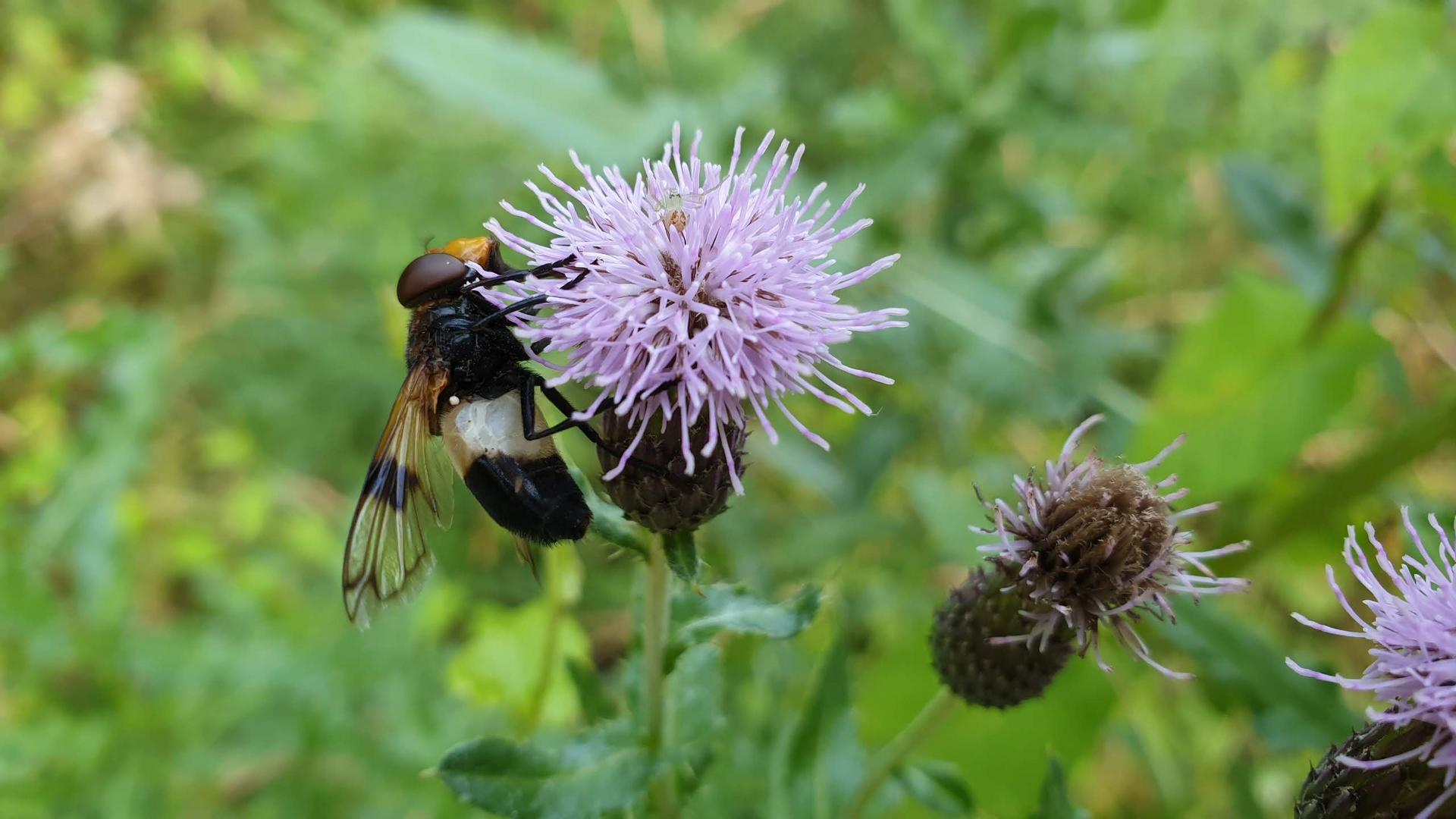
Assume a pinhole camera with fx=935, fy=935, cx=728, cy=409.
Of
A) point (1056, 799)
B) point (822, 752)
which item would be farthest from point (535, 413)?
point (1056, 799)

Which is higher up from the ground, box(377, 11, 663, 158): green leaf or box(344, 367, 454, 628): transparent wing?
box(377, 11, 663, 158): green leaf

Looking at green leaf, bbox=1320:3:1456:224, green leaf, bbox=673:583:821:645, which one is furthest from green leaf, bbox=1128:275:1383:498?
green leaf, bbox=673:583:821:645

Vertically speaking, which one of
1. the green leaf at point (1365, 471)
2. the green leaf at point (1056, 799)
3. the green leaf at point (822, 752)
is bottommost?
the green leaf at point (1056, 799)

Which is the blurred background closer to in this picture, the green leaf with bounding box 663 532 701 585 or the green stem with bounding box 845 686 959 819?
the green stem with bounding box 845 686 959 819

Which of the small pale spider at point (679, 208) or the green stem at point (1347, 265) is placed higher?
the green stem at point (1347, 265)

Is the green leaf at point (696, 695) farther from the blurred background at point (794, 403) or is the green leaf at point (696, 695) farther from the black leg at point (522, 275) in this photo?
the black leg at point (522, 275)

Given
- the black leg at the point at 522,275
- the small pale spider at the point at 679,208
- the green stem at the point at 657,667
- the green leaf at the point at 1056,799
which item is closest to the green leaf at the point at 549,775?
the green stem at the point at 657,667

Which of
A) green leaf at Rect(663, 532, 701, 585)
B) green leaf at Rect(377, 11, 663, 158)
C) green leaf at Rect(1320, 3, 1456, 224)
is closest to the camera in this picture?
green leaf at Rect(663, 532, 701, 585)
